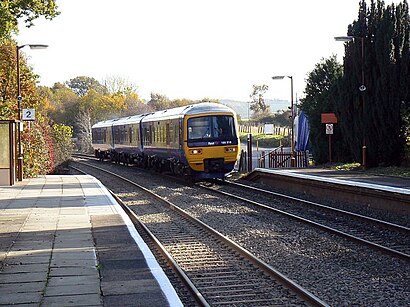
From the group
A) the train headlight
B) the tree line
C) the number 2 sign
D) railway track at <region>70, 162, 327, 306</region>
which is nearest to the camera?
railway track at <region>70, 162, 327, 306</region>

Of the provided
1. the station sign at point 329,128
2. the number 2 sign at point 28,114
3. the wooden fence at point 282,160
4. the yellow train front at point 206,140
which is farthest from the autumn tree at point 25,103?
the station sign at point 329,128

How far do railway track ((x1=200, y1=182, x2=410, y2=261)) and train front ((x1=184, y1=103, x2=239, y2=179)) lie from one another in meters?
5.19

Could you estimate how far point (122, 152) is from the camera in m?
45.1

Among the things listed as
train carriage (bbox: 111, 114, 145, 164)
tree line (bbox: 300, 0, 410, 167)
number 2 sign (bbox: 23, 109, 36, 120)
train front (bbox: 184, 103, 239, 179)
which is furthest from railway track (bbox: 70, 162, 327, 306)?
train carriage (bbox: 111, 114, 145, 164)

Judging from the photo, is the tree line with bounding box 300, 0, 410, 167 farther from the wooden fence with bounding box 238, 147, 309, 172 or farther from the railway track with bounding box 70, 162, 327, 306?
the railway track with bounding box 70, 162, 327, 306

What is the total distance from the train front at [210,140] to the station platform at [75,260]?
815 cm

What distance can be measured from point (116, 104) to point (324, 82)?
2339 inches

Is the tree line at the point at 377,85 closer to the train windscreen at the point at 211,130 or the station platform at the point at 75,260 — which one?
the train windscreen at the point at 211,130

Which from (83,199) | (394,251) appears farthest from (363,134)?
(394,251)

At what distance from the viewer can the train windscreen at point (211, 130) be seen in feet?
87.1

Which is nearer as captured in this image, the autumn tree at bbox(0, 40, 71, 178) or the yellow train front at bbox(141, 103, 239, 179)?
the yellow train front at bbox(141, 103, 239, 179)

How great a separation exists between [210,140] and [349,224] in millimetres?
11921

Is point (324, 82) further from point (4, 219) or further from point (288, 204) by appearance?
point (4, 219)

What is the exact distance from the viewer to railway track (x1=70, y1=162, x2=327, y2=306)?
8555 millimetres
